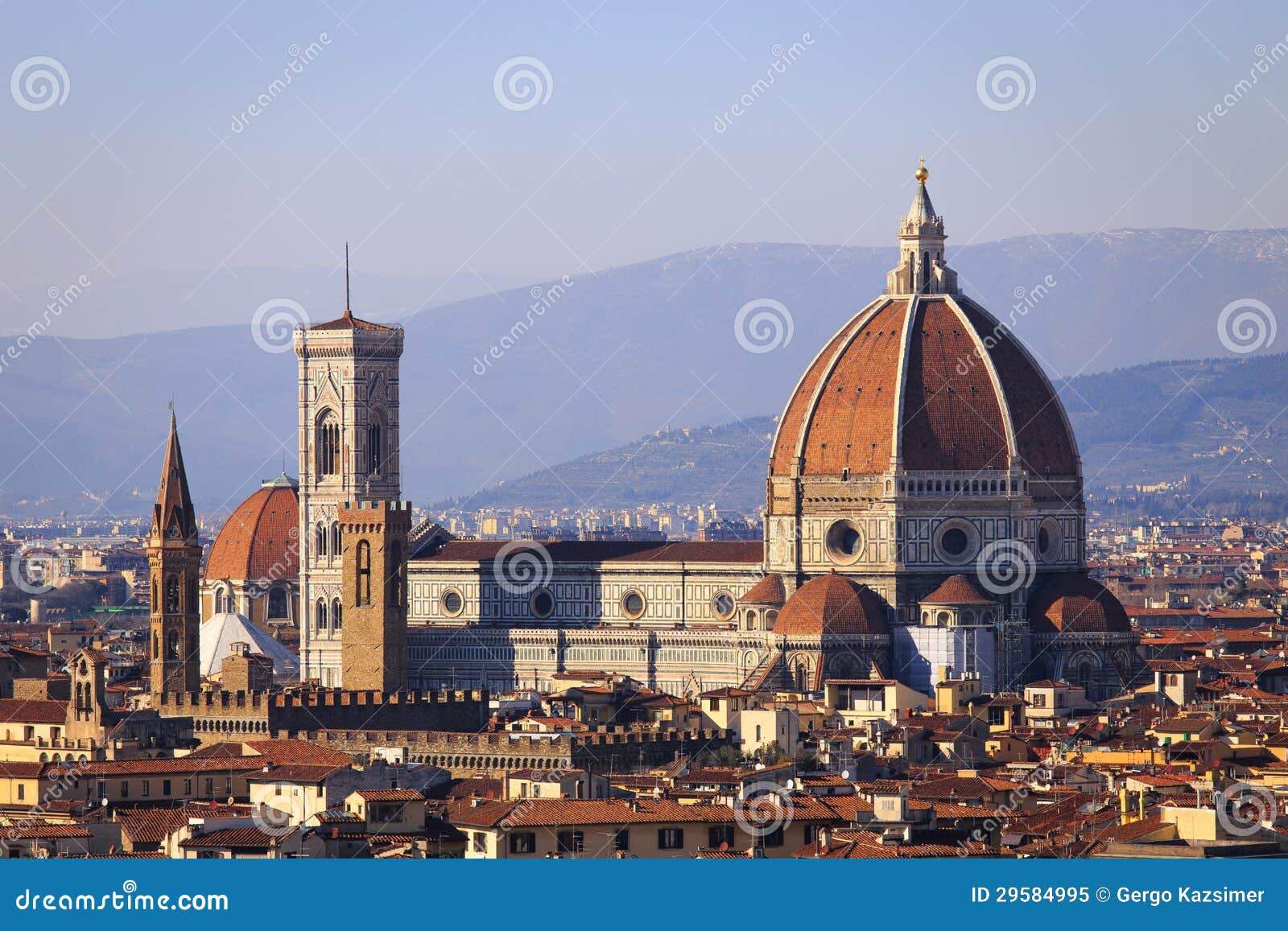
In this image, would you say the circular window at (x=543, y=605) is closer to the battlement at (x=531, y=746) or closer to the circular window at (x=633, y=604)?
the circular window at (x=633, y=604)

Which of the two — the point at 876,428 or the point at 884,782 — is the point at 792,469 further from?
the point at 884,782

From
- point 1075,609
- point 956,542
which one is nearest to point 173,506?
point 956,542

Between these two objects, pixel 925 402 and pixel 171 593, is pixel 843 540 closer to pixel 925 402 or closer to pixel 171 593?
pixel 925 402

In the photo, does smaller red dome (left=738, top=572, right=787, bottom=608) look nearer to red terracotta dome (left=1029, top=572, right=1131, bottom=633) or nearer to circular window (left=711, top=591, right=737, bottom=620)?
circular window (left=711, top=591, right=737, bottom=620)

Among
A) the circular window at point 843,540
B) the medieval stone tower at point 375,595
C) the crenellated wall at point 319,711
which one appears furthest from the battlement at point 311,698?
the circular window at point 843,540

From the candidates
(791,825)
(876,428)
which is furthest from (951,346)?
(791,825)
